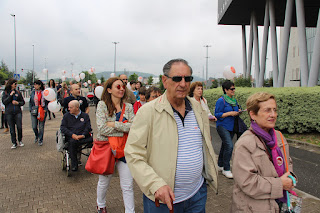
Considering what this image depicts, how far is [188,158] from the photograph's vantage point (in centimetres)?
203

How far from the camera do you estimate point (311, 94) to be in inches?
316

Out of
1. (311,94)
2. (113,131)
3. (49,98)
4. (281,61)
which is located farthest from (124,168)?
(281,61)

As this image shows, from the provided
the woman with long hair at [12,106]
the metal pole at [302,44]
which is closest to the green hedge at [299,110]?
the metal pole at [302,44]

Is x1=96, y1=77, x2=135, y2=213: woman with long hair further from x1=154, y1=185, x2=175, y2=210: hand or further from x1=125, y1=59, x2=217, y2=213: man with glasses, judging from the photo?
x1=154, y1=185, x2=175, y2=210: hand

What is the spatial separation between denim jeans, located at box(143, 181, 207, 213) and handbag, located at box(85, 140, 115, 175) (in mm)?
1283

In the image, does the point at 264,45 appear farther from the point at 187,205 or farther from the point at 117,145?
the point at 187,205

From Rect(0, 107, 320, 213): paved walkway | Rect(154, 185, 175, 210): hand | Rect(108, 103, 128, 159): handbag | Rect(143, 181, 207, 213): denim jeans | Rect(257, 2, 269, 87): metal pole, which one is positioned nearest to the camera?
Rect(154, 185, 175, 210): hand

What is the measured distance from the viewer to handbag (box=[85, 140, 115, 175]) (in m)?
3.30

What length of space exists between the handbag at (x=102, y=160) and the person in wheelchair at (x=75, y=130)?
1.90 m

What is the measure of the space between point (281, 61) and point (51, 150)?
17.2m

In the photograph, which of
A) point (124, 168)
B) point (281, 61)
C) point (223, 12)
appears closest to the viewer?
point (124, 168)

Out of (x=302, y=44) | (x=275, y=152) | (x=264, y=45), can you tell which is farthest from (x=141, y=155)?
(x=264, y=45)

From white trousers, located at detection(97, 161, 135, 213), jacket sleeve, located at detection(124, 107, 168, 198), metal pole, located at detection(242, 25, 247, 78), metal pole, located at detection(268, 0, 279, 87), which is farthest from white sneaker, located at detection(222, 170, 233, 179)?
metal pole, located at detection(242, 25, 247, 78)

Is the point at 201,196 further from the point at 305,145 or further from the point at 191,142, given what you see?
the point at 305,145
